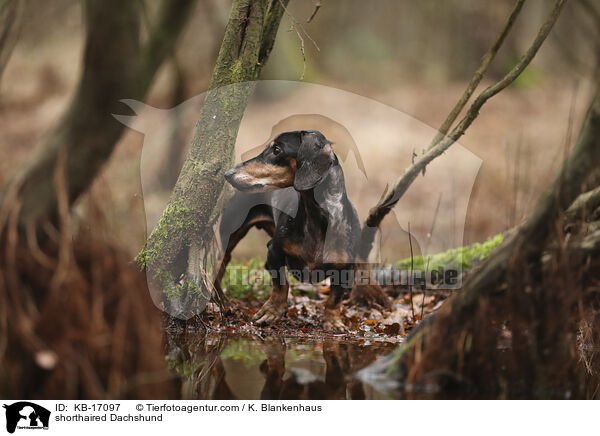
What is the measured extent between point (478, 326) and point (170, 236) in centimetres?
219

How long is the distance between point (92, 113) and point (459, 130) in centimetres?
278

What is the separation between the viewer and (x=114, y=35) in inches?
98.3

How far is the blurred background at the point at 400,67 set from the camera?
10859mm

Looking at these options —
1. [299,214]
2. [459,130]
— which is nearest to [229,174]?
[299,214]

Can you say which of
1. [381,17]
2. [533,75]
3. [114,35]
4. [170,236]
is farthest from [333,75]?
[114,35]

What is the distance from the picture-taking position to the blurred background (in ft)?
35.6

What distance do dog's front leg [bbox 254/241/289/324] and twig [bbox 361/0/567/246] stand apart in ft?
2.41

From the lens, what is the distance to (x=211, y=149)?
4000 mm

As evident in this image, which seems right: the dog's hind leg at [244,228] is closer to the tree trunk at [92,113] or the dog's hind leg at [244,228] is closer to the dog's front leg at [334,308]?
the dog's front leg at [334,308]

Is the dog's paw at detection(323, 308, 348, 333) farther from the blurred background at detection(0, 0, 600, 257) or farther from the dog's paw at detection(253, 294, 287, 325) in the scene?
the blurred background at detection(0, 0, 600, 257)

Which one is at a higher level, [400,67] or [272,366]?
[400,67]

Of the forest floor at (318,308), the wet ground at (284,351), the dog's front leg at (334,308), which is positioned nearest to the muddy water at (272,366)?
the wet ground at (284,351)

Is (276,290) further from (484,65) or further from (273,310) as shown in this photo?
(484,65)
